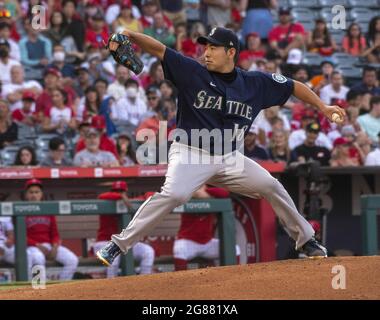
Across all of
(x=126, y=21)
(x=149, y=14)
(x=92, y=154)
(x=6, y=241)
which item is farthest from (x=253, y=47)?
(x=6, y=241)

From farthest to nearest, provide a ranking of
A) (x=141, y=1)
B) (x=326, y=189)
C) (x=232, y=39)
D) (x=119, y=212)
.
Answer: (x=141, y=1), (x=326, y=189), (x=119, y=212), (x=232, y=39)

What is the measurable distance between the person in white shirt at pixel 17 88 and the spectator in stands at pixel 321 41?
4.39 meters

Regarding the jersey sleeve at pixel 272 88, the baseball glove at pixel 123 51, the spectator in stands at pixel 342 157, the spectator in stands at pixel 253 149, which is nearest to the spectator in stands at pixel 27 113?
the spectator in stands at pixel 253 149

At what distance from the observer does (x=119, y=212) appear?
10.5 meters

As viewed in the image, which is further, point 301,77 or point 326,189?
point 301,77

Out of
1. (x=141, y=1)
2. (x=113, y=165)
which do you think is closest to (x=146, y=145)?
(x=113, y=165)

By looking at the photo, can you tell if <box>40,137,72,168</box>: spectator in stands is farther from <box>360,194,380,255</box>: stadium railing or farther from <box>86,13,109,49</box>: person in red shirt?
<box>360,194,380,255</box>: stadium railing

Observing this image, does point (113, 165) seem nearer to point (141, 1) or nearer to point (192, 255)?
point (192, 255)

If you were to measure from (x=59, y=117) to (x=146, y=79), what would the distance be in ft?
5.30

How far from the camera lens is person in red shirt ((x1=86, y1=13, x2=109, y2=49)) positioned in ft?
46.9

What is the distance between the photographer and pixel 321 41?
15.6m

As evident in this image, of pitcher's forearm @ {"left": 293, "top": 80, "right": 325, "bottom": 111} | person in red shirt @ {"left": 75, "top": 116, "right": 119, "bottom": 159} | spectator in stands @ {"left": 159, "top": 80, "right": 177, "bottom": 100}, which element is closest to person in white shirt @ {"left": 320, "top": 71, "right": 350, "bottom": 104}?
spectator in stands @ {"left": 159, "top": 80, "right": 177, "bottom": 100}
